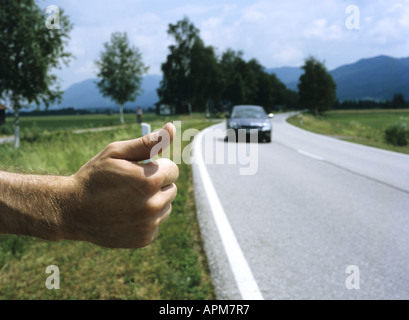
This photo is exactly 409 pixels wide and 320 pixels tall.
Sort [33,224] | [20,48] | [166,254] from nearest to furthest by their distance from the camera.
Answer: [33,224] → [166,254] → [20,48]

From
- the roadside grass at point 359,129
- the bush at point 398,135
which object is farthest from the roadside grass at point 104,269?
the bush at point 398,135

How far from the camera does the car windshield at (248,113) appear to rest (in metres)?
15.7

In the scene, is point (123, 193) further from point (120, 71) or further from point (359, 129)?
point (120, 71)

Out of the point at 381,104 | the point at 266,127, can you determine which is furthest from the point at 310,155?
the point at 381,104

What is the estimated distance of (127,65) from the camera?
1941 inches

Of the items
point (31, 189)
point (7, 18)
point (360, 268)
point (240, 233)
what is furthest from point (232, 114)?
point (31, 189)

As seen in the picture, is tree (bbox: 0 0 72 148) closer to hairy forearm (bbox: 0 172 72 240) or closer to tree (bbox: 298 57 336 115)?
hairy forearm (bbox: 0 172 72 240)

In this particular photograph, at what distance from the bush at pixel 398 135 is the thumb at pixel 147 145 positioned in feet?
39.3

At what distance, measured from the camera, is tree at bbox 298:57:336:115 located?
279 feet

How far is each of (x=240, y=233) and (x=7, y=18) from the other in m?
15.2

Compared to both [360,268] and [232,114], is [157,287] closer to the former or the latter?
[360,268]

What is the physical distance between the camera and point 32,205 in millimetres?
830

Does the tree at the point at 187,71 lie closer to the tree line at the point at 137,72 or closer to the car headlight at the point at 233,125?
A: the tree line at the point at 137,72

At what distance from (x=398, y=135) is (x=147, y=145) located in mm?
13985
